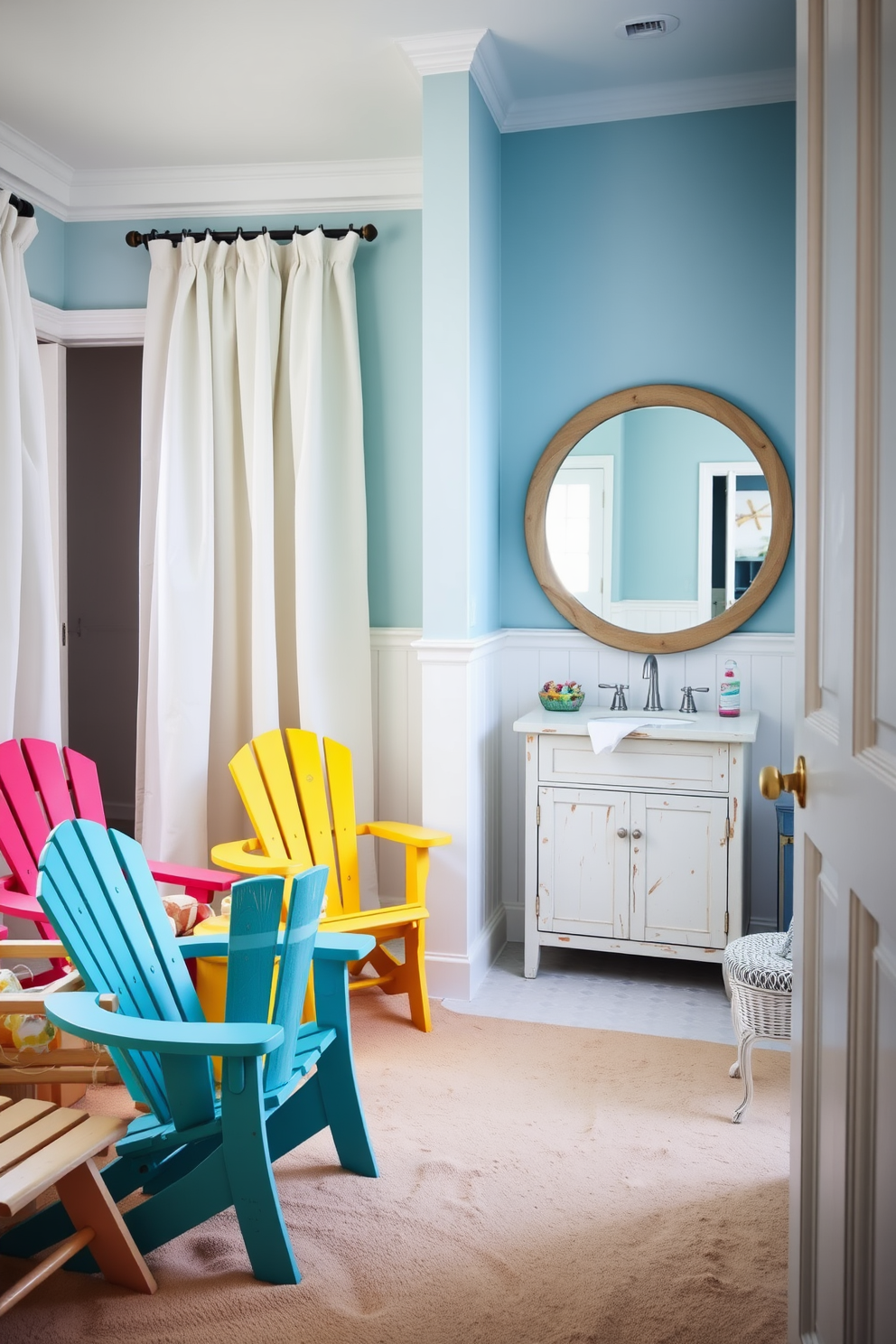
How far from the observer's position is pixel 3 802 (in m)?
2.98

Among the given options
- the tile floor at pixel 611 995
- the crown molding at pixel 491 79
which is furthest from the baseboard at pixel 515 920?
the crown molding at pixel 491 79

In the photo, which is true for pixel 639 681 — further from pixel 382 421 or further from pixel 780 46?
pixel 780 46

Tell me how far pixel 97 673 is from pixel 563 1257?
4.09 m

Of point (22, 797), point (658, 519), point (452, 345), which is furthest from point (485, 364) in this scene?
point (22, 797)

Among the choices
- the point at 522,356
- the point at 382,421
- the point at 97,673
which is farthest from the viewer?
the point at 97,673

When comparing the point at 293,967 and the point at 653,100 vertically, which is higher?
the point at 653,100

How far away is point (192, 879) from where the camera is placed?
2.98 m

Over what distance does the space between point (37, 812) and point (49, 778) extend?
0.12 metres

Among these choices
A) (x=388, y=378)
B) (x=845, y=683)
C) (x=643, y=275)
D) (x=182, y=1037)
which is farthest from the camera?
(x=388, y=378)

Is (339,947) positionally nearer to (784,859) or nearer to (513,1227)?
(513,1227)

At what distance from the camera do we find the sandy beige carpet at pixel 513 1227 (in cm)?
177

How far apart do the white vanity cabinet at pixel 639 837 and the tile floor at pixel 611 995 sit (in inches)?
5.1

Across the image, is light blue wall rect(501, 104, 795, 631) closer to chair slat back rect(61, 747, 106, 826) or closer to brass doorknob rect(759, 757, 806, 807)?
chair slat back rect(61, 747, 106, 826)

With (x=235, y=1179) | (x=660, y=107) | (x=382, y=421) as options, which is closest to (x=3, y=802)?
(x=235, y=1179)
